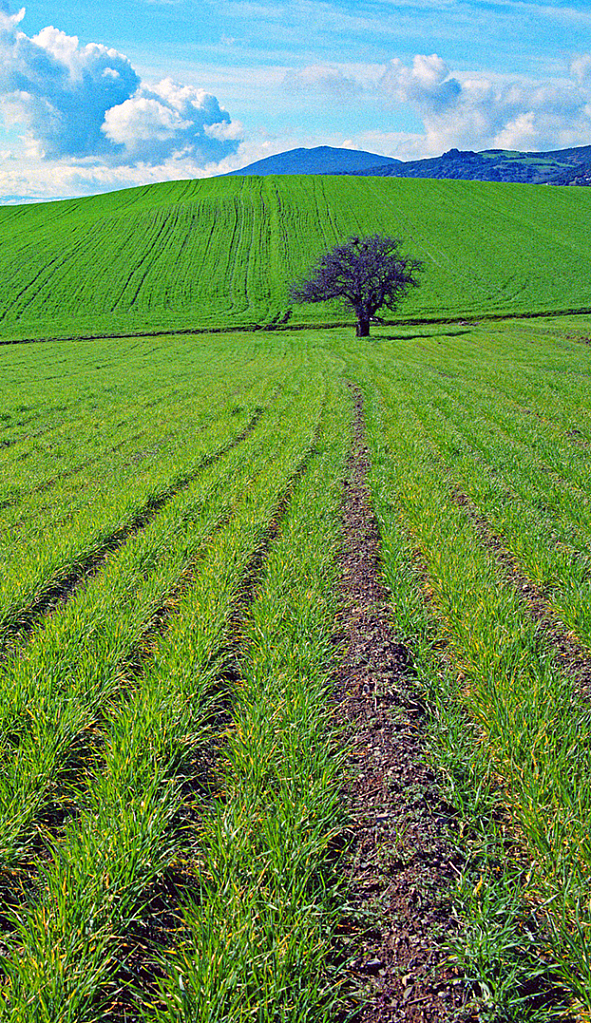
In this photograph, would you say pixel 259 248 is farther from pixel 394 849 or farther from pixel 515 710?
pixel 394 849

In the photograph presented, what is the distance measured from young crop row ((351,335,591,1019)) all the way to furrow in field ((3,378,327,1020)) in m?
1.62

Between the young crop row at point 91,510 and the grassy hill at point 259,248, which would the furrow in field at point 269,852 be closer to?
the young crop row at point 91,510

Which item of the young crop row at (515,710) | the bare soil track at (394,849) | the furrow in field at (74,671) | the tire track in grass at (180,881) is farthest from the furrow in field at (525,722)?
the furrow in field at (74,671)

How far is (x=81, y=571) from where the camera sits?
650 cm

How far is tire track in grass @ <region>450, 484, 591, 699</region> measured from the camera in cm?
440

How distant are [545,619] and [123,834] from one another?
160 inches

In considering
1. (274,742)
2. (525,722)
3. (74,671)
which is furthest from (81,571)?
(525,722)

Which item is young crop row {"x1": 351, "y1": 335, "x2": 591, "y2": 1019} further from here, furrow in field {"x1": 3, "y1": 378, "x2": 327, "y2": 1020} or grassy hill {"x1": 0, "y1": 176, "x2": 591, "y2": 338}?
grassy hill {"x1": 0, "y1": 176, "x2": 591, "y2": 338}

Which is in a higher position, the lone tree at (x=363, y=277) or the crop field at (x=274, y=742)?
the lone tree at (x=363, y=277)

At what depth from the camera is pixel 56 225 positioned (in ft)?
271

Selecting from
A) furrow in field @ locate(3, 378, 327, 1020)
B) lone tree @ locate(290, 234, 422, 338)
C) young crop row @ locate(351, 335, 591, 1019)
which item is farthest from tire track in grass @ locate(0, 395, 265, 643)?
lone tree @ locate(290, 234, 422, 338)

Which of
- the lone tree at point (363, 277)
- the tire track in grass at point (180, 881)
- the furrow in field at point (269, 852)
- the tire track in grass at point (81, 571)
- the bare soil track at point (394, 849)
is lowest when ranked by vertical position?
the bare soil track at point (394, 849)

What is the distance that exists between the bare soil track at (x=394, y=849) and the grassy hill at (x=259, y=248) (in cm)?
5243

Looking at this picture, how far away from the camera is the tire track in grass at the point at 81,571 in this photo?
5.35m
